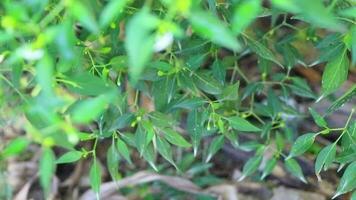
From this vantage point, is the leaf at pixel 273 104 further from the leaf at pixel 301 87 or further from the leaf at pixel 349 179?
the leaf at pixel 349 179

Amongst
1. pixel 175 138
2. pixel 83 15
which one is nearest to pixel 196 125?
pixel 175 138

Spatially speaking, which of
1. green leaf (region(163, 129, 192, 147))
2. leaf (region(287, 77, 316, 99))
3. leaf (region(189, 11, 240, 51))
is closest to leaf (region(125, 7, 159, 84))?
leaf (region(189, 11, 240, 51))

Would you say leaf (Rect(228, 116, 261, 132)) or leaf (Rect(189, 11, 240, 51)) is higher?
leaf (Rect(189, 11, 240, 51))

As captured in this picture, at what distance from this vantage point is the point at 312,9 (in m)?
0.75

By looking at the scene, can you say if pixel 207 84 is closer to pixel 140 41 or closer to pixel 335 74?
pixel 335 74

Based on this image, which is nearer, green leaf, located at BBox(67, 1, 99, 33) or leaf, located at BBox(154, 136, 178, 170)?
green leaf, located at BBox(67, 1, 99, 33)

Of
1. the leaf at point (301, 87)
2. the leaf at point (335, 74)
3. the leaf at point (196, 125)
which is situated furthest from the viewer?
the leaf at point (301, 87)

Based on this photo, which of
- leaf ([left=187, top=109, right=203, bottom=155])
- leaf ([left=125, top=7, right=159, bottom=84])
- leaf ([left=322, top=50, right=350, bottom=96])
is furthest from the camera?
leaf ([left=187, top=109, right=203, bottom=155])

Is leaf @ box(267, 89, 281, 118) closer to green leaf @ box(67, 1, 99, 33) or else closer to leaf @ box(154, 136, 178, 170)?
leaf @ box(154, 136, 178, 170)

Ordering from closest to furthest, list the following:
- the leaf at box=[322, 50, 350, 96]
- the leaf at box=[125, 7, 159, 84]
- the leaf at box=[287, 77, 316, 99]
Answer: the leaf at box=[125, 7, 159, 84], the leaf at box=[322, 50, 350, 96], the leaf at box=[287, 77, 316, 99]

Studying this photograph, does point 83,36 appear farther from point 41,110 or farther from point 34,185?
point 34,185

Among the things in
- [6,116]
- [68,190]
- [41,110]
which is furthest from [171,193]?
[41,110]

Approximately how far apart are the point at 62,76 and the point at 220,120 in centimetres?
35

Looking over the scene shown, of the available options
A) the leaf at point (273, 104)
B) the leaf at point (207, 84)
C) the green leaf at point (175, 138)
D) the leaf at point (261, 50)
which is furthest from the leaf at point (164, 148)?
the leaf at point (273, 104)
